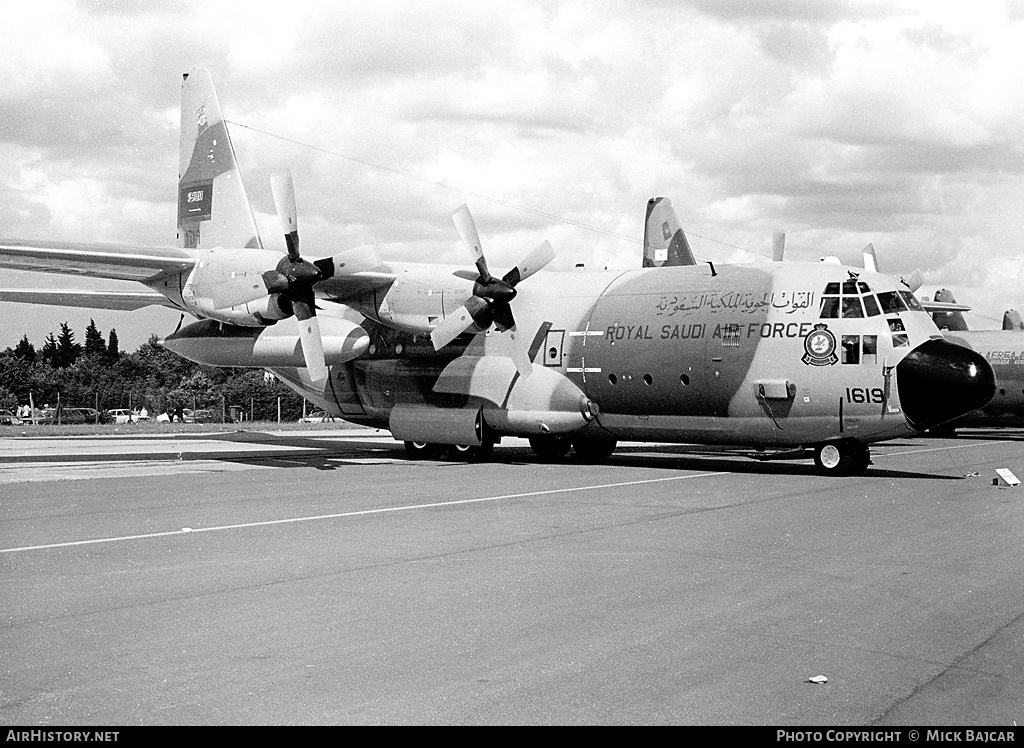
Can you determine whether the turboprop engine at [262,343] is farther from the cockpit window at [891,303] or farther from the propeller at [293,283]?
the cockpit window at [891,303]

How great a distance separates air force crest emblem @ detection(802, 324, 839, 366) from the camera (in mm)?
20594

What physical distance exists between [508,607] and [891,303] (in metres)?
14.8

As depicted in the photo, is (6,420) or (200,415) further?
(200,415)

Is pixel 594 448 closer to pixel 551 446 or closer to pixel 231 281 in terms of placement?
pixel 551 446

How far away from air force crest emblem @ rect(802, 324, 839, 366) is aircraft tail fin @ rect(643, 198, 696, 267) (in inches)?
461

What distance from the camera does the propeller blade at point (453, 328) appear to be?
23.2m

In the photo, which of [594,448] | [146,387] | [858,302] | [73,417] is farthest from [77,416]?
[858,302]

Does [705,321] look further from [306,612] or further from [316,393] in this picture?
[306,612]

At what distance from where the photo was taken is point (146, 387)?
101 m

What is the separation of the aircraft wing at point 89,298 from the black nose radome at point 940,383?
16.9 m

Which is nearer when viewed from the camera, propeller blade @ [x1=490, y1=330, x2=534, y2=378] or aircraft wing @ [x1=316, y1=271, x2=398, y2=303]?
aircraft wing @ [x1=316, y1=271, x2=398, y2=303]

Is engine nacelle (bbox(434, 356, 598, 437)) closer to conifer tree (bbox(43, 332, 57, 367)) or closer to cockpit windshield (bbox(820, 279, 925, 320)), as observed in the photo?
cockpit windshield (bbox(820, 279, 925, 320))

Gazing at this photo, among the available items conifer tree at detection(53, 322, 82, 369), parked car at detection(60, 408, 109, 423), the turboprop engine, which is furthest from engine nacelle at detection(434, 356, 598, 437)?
conifer tree at detection(53, 322, 82, 369)

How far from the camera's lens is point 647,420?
2325 cm
